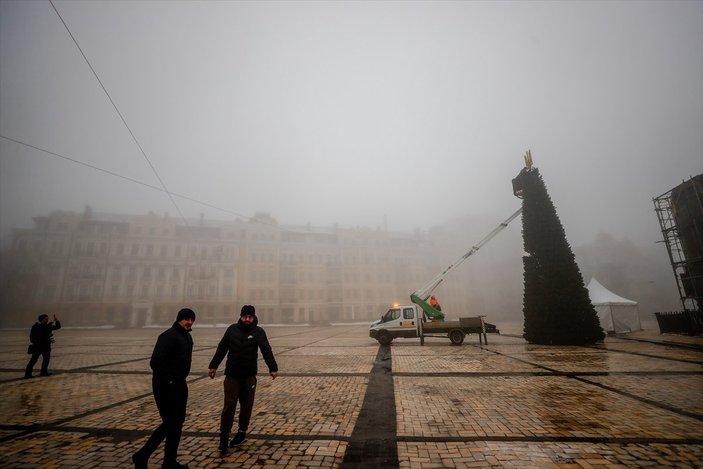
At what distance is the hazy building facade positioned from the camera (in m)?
45.8

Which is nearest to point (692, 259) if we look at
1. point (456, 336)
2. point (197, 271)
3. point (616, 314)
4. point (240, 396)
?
point (616, 314)

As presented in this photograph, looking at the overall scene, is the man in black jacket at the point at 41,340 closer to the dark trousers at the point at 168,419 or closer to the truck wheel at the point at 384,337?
the dark trousers at the point at 168,419

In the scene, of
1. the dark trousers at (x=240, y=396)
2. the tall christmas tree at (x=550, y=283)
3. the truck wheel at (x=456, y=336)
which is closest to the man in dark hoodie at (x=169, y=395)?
the dark trousers at (x=240, y=396)

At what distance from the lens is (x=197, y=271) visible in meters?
51.0

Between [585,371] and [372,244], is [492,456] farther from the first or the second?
[372,244]

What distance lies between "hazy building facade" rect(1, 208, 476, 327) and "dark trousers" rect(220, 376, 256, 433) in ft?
166


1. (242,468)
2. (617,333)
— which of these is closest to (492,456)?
(242,468)

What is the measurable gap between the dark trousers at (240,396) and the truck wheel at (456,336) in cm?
1439

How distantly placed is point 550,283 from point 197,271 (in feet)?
169

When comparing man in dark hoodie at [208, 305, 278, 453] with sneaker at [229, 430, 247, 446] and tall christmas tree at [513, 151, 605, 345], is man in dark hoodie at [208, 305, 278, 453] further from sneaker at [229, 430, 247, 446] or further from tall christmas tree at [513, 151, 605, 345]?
tall christmas tree at [513, 151, 605, 345]

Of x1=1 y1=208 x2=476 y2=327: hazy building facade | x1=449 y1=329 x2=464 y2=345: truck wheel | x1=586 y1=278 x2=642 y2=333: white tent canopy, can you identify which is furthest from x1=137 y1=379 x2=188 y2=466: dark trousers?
x1=1 y1=208 x2=476 y2=327: hazy building facade

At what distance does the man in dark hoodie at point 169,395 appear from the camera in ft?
11.7

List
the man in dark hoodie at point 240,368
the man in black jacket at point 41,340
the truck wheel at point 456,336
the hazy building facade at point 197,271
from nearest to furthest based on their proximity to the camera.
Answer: the man in dark hoodie at point 240,368 → the man in black jacket at point 41,340 → the truck wheel at point 456,336 → the hazy building facade at point 197,271

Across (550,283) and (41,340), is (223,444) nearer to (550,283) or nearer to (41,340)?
(41,340)
